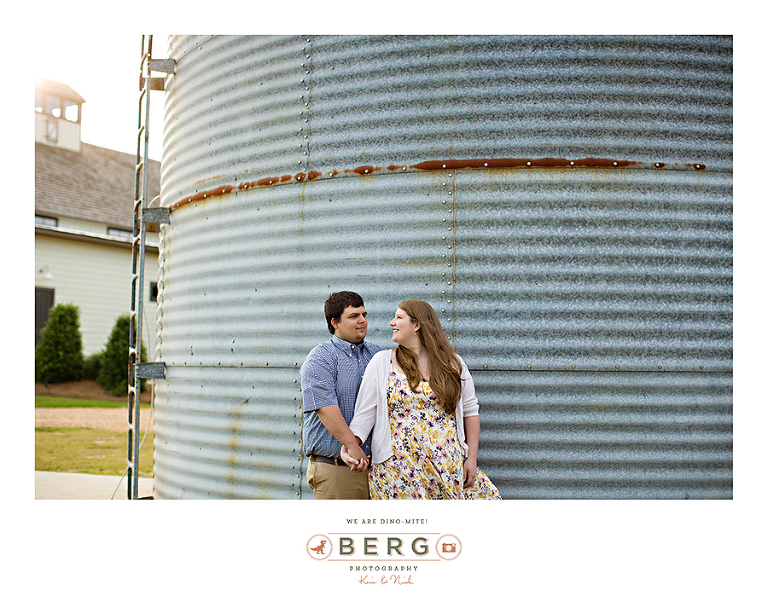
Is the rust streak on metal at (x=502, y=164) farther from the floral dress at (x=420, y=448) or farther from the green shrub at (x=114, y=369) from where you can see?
the green shrub at (x=114, y=369)

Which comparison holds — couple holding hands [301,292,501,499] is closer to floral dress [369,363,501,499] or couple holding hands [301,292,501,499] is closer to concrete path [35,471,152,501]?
floral dress [369,363,501,499]

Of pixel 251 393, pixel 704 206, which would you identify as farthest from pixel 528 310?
pixel 251 393

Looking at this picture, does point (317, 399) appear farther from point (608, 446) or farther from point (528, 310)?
point (608, 446)

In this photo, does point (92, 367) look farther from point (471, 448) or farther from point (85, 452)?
point (471, 448)

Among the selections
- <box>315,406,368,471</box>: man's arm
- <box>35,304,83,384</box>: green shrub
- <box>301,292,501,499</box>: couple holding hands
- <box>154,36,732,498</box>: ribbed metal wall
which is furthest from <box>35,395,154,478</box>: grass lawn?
<box>315,406,368,471</box>: man's arm

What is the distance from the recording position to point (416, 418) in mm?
2846

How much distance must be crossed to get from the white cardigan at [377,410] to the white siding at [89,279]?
45.1 ft

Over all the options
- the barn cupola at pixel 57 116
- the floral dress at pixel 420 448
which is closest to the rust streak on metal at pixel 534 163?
the floral dress at pixel 420 448

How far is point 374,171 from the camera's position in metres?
3.63

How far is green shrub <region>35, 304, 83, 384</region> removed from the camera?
47.8ft

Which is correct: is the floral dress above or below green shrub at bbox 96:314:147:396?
above

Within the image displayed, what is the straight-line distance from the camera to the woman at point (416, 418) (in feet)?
9.32

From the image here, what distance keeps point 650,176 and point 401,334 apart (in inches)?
63.5
